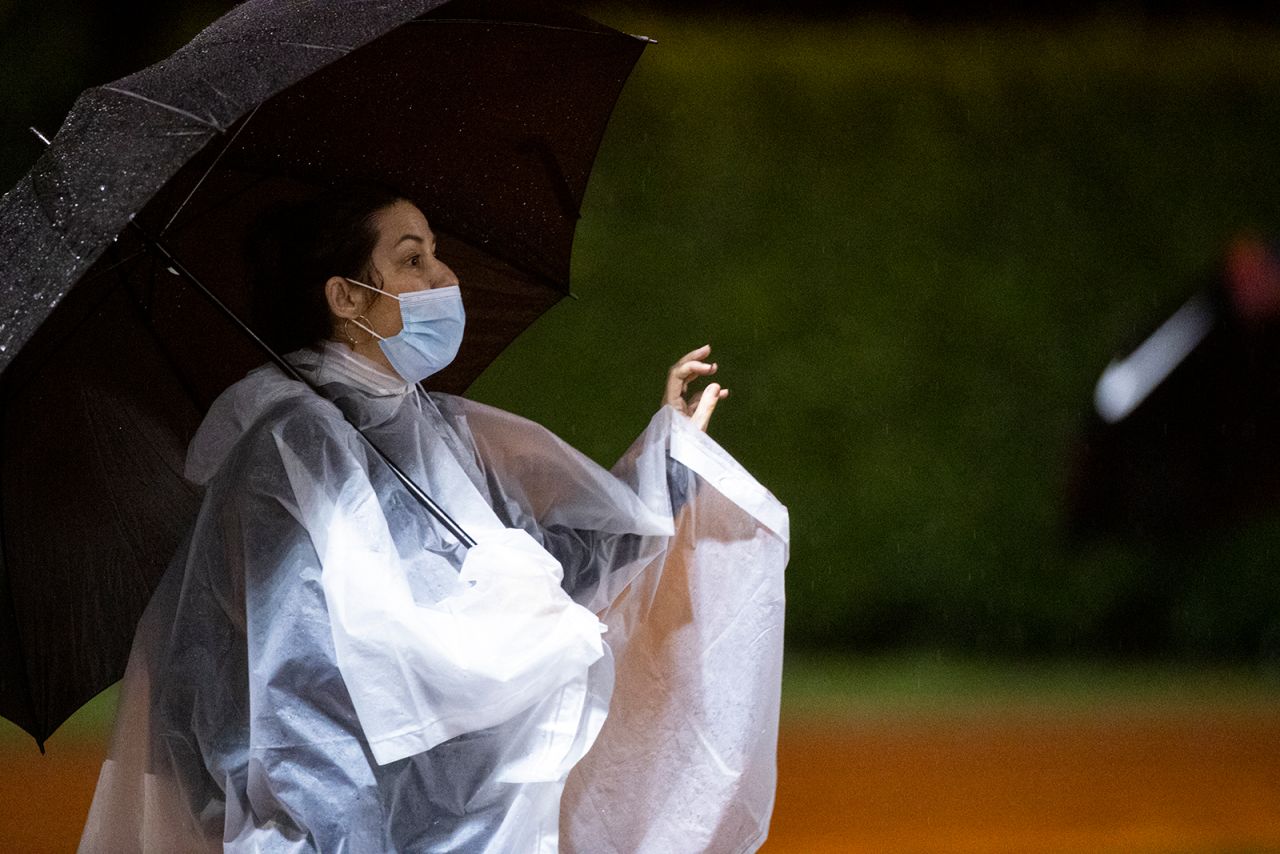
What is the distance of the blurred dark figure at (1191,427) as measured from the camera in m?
4.21

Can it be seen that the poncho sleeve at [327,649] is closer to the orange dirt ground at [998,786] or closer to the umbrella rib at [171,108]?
the umbrella rib at [171,108]

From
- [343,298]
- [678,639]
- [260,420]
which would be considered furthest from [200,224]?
[678,639]

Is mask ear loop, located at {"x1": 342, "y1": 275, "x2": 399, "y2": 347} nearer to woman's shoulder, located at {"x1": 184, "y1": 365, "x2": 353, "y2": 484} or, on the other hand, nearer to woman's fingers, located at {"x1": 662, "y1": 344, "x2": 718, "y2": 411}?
woman's shoulder, located at {"x1": 184, "y1": 365, "x2": 353, "y2": 484}

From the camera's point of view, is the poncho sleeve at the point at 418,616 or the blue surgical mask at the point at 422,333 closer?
the poncho sleeve at the point at 418,616

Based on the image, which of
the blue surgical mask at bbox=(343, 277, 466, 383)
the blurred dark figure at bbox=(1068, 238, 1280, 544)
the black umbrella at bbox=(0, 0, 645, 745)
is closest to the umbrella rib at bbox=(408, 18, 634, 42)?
the black umbrella at bbox=(0, 0, 645, 745)

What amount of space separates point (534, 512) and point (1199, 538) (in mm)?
2809

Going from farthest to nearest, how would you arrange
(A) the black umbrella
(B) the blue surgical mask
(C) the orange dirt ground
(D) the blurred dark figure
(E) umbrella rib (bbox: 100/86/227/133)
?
(D) the blurred dark figure < (C) the orange dirt ground < (B) the blue surgical mask < (A) the black umbrella < (E) umbrella rib (bbox: 100/86/227/133)

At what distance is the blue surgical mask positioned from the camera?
1834 millimetres

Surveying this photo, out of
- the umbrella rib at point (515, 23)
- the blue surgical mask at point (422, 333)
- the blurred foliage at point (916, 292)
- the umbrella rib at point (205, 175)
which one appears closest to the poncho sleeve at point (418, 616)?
the blue surgical mask at point (422, 333)

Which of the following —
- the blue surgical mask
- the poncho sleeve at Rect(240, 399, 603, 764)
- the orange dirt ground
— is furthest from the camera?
the orange dirt ground

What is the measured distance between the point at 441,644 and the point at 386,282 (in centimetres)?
49

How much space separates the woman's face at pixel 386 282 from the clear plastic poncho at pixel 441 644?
4cm

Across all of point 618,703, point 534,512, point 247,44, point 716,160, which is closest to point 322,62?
point 247,44

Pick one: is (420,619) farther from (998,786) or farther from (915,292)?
(915,292)
